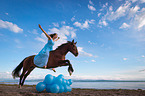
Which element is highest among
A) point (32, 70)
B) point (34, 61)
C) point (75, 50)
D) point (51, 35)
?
point (51, 35)

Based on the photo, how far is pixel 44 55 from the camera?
6039 mm

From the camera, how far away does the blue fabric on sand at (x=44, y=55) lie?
6011 mm

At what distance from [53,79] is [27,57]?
91.5 inches

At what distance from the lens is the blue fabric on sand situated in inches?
237

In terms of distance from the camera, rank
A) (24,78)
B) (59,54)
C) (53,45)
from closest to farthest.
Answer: (59,54)
(53,45)
(24,78)

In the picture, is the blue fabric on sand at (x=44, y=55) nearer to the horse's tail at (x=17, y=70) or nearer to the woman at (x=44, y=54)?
the woman at (x=44, y=54)

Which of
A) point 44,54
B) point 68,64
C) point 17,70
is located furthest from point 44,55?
point 17,70

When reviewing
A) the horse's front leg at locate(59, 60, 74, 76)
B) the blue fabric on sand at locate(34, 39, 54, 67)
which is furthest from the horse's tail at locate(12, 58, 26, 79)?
the horse's front leg at locate(59, 60, 74, 76)

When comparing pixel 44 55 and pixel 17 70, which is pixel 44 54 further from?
pixel 17 70

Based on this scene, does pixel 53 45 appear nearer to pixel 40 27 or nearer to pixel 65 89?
pixel 40 27

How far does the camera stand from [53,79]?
6.63m

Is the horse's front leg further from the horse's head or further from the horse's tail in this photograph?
the horse's tail

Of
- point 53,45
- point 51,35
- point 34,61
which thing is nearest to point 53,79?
point 34,61

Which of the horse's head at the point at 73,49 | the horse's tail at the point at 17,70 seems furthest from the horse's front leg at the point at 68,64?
the horse's tail at the point at 17,70
